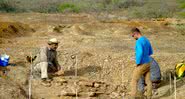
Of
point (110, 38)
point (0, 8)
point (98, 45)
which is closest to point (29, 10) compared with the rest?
point (0, 8)

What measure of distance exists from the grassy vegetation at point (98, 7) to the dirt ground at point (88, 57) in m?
5.68

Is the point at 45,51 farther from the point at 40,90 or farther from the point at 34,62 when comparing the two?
→ the point at 40,90

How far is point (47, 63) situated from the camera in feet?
30.5

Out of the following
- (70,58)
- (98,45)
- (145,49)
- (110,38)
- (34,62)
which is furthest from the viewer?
(110,38)

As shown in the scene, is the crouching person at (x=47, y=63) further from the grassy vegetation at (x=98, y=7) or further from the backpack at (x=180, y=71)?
the grassy vegetation at (x=98, y=7)

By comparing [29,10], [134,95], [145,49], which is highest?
[29,10]

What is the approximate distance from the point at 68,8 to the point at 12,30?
1150 centimetres

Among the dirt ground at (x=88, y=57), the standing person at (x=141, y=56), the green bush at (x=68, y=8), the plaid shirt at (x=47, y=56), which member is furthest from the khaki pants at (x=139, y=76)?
the green bush at (x=68, y=8)

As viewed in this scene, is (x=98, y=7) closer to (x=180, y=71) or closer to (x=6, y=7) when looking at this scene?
(x=6, y=7)

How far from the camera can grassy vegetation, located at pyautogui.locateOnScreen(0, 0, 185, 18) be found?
1060 inches

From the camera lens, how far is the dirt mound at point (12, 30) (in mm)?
16981

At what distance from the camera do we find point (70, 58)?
11211mm

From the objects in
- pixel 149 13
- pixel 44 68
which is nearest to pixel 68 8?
pixel 149 13

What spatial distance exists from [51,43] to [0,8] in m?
18.3
